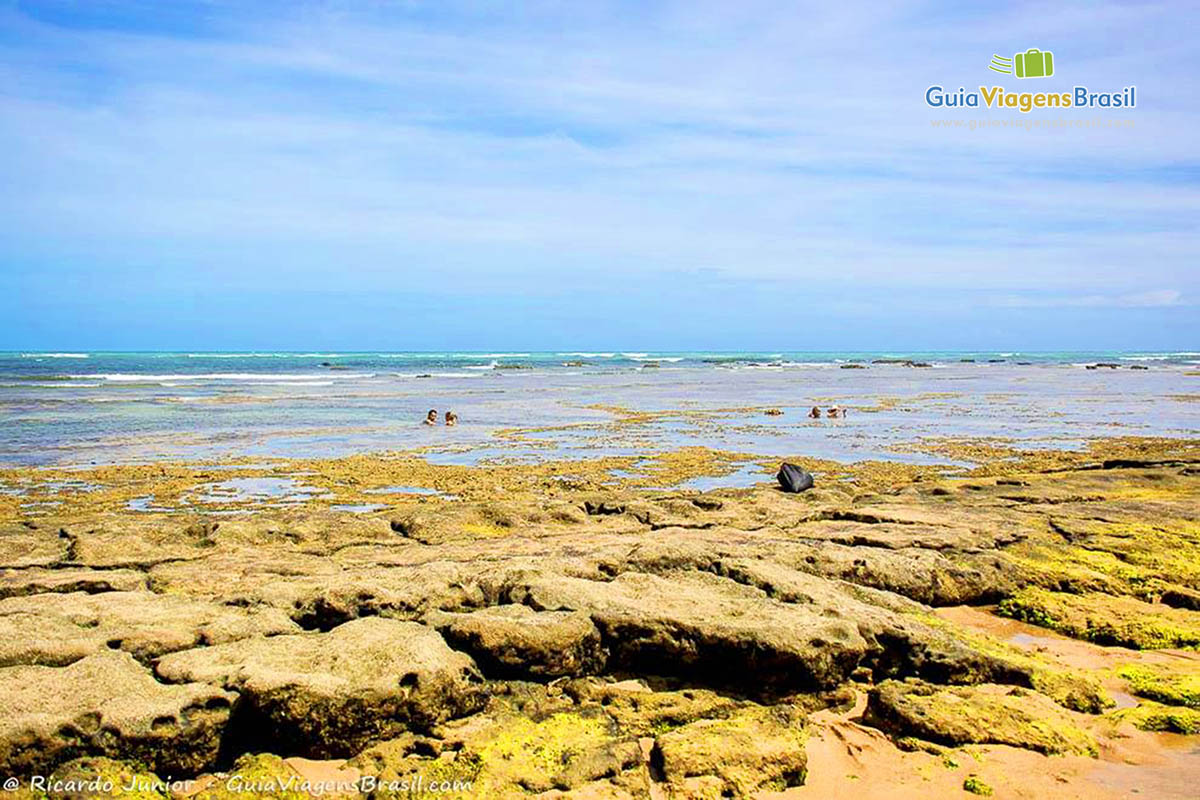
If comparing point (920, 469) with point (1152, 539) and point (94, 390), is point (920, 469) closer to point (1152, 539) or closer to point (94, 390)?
point (1152, 539)

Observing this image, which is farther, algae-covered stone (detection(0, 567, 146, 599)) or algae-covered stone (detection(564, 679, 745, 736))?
algae-covered stone (detection(0, 567, 146, 599))

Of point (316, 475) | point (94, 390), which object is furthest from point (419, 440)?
point (94, 390)

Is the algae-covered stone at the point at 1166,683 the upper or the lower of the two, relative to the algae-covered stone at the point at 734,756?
lower

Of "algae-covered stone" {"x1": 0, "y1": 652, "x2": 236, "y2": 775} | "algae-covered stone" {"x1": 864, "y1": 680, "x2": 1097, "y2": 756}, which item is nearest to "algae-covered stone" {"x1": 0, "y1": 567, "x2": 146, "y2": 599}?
"algae-covered stone" {"x1": 0, "y1": 652, "x2": 236, "y2": 775}

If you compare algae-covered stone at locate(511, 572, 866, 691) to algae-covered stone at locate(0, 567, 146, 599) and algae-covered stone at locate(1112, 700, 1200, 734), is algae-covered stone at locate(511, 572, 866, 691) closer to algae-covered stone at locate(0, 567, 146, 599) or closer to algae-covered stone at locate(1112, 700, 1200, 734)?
algae-covered stone at locate(1112, 700, 1200, 734)

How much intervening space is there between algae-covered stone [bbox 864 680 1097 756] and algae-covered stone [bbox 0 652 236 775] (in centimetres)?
405

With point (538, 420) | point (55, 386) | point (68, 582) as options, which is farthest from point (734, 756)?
point (55, 386)

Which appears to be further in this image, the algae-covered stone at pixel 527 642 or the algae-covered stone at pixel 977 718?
the algae-covered stone at pixel 527 642

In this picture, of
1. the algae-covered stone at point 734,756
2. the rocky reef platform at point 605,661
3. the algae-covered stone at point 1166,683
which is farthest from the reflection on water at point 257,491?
the algae-covered stone at point 1166,683

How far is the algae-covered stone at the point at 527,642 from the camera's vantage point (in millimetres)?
5609

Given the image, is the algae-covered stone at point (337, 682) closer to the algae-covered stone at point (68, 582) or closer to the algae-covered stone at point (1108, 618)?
the algae-covered stone at point (68, 582)

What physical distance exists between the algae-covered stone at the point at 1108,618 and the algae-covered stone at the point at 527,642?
4.24 m

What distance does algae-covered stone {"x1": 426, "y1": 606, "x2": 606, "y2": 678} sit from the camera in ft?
18.4

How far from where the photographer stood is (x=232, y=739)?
15.7ft
